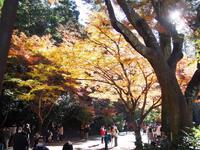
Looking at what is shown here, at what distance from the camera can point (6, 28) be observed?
20.9 ft

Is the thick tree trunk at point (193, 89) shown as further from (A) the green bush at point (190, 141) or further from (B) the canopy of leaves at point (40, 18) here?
(B) the canopy of leaves at point (40, 18)

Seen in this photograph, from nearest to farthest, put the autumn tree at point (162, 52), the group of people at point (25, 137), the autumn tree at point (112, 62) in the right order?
the autumn tree at point (162, 52) < the group of people at point (25, 137) < the autumn tree at point (112, 62)

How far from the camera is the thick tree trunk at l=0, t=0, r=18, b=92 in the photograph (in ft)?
20.5

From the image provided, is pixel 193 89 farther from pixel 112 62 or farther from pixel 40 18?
pixel 40 18

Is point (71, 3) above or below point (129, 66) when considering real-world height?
above

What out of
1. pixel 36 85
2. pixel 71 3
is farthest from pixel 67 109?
pixel 71 3

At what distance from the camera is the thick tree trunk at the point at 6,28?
6258 millimetres

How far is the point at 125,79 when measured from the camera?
1766 centimetres

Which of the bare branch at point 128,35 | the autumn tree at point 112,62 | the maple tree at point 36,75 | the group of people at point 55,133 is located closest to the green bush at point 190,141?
the bare branch at point 128,35

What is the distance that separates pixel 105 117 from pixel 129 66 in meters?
20.7

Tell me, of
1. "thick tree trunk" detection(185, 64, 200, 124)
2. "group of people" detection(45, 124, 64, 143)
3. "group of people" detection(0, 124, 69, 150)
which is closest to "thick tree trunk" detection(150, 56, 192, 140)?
"thick tree trunk" detection(185, 64, 200, 124)

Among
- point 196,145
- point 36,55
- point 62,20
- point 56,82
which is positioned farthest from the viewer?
point 62,20

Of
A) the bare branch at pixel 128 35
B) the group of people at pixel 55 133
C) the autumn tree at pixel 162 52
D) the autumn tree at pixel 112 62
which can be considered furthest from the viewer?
the group of people at pixel 55 133

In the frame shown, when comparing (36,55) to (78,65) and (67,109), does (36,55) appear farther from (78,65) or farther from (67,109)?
(67,109)
